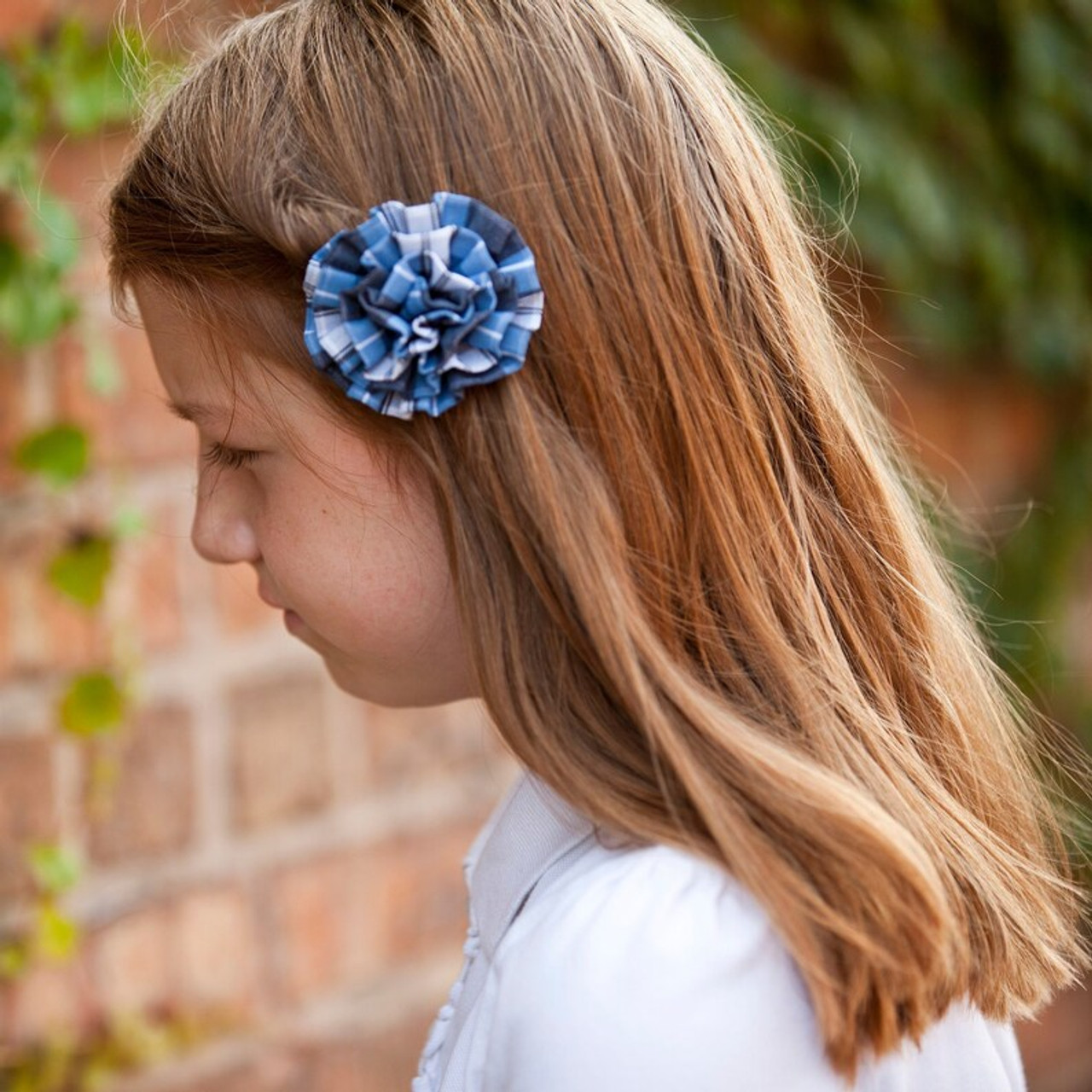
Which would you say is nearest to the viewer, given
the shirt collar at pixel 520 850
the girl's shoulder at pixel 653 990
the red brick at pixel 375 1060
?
the girl's shoulder at pixel 653 990

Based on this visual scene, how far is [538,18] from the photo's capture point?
1.02 metres

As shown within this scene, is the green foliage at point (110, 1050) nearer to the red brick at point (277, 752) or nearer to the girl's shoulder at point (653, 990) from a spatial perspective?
the red brick at point (277, 752)

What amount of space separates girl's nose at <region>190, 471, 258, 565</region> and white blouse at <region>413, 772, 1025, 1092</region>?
0.36m

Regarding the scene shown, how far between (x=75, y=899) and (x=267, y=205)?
1037 mm

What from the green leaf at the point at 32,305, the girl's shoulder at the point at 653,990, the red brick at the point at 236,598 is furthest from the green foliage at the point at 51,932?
the girl's shoulder at the point at 653,990

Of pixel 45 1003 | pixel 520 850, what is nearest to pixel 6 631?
pixel 45 1003

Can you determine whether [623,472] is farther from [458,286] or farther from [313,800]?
[313,800]

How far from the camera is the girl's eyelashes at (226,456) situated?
109 cm

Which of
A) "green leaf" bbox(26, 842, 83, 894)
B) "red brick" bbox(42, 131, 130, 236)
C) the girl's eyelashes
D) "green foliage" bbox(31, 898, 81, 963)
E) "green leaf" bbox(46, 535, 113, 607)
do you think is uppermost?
the girl's eyelashes

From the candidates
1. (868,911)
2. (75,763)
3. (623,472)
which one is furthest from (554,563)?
(75,763)

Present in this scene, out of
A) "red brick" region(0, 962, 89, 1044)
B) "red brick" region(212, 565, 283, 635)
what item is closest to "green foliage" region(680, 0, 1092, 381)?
"red brick" region(212, 565, 283, 635)

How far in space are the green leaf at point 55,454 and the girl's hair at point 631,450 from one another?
0.56 m

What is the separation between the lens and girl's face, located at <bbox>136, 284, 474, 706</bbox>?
104 cm

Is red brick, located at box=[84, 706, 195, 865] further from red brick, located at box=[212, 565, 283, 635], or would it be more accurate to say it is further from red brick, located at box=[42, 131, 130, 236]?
red brick, located at box=[42, 131, 130, 236]
